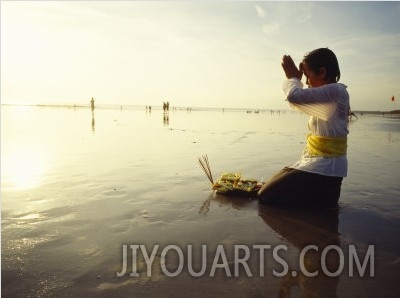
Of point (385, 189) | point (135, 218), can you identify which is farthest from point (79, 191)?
point (385, 189)

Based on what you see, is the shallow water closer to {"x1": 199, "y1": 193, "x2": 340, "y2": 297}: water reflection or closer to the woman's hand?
{"x1": 199, "y1": 193, "x2": 340, "y2": 297}: water reflection

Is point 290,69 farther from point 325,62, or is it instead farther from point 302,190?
point 302,190

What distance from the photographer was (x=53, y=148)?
10.8m

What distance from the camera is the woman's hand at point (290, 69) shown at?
445 centimetres

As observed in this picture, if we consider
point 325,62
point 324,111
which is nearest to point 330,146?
point 324,111

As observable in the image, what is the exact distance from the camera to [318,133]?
464 cm

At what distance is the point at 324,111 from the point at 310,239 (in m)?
1.71

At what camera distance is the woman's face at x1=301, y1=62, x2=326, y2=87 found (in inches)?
177

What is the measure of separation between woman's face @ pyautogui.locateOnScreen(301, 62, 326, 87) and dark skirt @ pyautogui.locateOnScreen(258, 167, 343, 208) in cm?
127

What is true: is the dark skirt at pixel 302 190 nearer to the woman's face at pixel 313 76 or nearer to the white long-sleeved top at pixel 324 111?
the white long-sleeved top at pixel 324 111

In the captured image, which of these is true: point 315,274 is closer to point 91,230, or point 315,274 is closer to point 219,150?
point 91,230

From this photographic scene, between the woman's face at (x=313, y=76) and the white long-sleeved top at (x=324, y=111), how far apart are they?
0.28 metres

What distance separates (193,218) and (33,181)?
3560mm

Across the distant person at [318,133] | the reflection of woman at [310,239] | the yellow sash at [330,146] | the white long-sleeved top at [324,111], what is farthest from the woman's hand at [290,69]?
the reflection of woman at [310,239]
